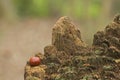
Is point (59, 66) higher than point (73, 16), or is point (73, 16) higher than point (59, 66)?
point (73, 16)

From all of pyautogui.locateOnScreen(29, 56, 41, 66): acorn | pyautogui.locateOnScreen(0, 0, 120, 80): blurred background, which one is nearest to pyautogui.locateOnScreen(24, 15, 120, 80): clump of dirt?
pyautogui.locateOnScreen(29, 56, 41, 66): acorn

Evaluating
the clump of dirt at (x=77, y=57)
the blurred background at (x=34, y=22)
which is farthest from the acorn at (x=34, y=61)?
the blurred background at (x=34, y=22)

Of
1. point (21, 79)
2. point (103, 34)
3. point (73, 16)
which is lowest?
point (21, 79)

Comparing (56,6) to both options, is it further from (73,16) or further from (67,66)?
(67,66)

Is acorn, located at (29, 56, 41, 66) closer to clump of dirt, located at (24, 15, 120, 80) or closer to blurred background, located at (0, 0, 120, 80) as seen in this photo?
clump of dirt, located at (24, 15, 120, 80)

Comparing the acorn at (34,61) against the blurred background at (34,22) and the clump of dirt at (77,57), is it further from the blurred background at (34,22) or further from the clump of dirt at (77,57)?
the blurred background at (34,22)

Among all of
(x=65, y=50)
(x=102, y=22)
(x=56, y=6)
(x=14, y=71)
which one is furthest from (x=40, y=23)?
(x=65, y=50)
